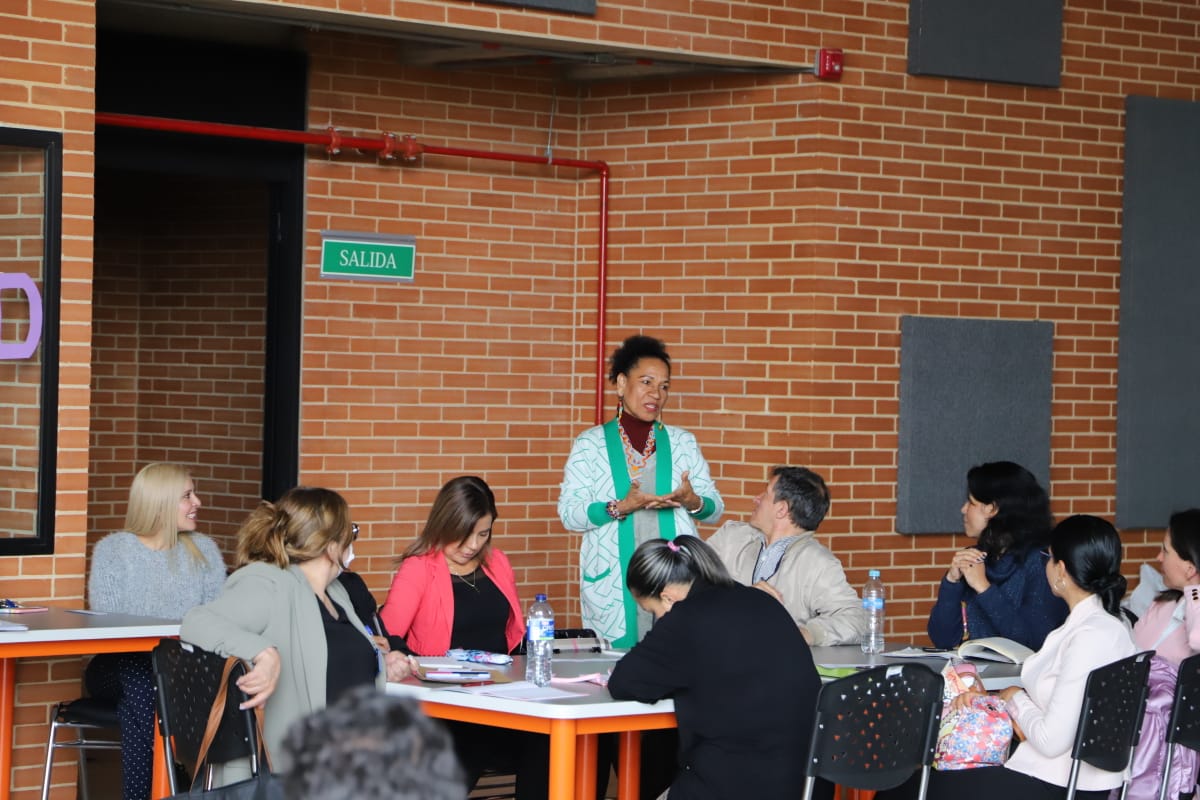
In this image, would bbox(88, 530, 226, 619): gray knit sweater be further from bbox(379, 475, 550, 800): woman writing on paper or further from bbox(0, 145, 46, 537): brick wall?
bbox(379, 475, 550, 800): woman writing on paper

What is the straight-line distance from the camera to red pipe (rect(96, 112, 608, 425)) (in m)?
6.71

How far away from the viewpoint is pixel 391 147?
719 cm

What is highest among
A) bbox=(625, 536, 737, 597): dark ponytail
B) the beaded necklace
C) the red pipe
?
the red pipe

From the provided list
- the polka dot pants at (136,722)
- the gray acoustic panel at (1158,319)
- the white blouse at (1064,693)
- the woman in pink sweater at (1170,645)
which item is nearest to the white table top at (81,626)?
the polka dot pants at (136,722)

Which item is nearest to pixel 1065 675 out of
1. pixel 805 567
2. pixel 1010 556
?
Answer: pixel 1010 556

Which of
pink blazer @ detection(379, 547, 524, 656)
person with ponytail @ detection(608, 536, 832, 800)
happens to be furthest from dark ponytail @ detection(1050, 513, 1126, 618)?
pink blazer @ detection(379, 547, 524, 656)

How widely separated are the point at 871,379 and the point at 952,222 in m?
0.80

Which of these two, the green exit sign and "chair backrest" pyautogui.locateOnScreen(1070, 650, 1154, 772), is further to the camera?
the green exit sign

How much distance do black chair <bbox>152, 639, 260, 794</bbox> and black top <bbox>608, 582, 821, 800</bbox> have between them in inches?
39.9

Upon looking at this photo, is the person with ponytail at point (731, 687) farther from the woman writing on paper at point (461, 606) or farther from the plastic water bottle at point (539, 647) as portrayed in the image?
the woman writing on paper at point (461, 606)

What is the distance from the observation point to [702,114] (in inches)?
283

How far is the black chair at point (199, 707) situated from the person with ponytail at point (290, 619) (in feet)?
0.14

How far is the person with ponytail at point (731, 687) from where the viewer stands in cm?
413

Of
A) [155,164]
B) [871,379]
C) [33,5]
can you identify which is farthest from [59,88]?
[871,379]
